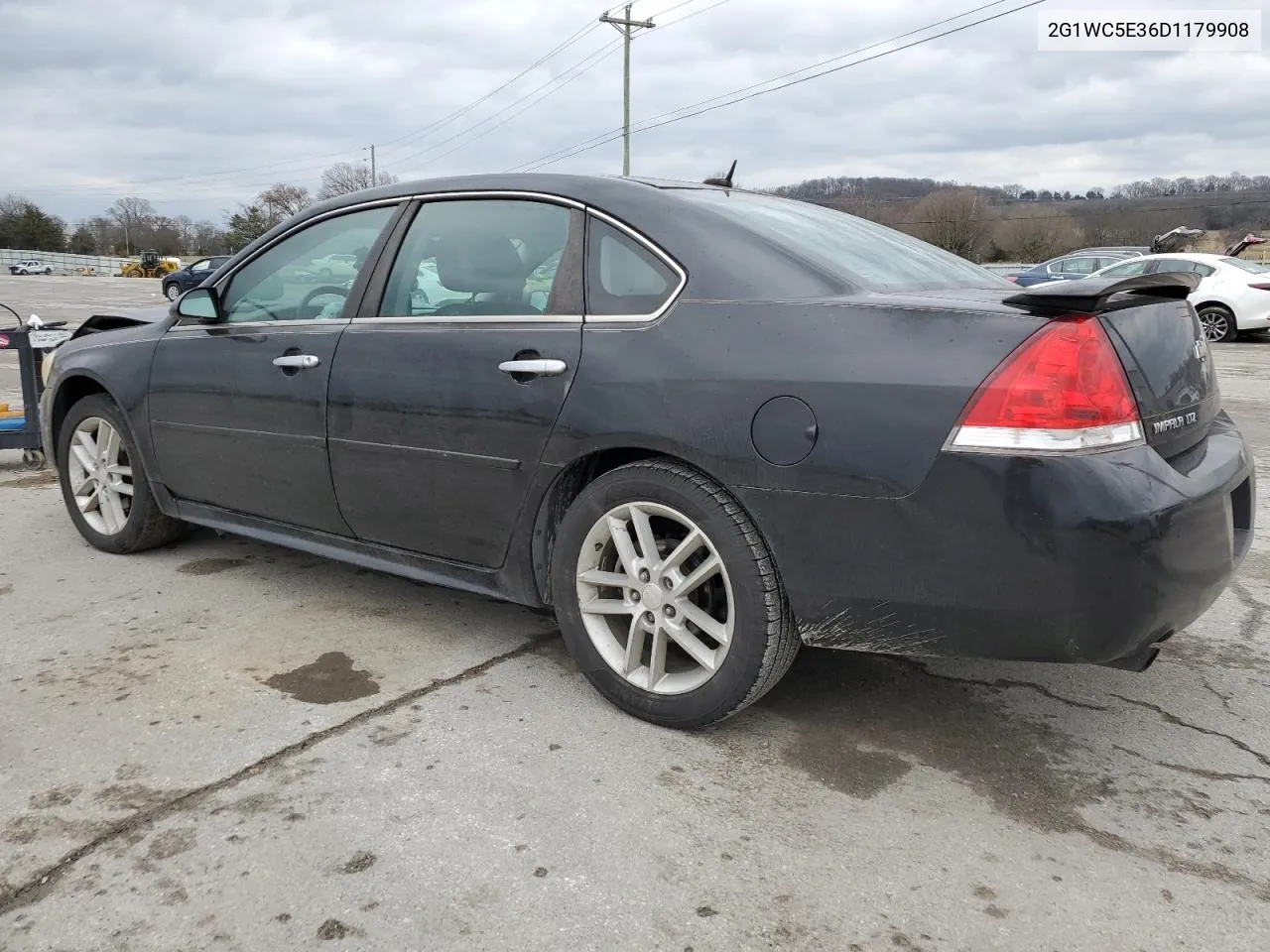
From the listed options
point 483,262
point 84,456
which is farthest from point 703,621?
point 84,456

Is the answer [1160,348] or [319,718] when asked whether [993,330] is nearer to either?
[1160,348]

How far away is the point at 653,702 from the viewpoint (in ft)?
9.15

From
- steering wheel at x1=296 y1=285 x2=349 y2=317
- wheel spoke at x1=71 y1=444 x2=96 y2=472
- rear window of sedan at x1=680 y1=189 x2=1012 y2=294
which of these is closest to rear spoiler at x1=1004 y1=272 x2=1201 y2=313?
rear window of sedan at x1=680 y1=189 x2=1012 y2=294

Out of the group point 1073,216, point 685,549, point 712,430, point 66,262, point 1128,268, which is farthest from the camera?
point 66,262

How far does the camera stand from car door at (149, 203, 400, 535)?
3.48 meters

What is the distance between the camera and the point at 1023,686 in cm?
313

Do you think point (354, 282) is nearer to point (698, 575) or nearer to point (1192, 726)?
point (698, 575)

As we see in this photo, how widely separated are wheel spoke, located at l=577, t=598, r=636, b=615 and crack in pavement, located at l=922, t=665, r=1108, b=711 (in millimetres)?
1063

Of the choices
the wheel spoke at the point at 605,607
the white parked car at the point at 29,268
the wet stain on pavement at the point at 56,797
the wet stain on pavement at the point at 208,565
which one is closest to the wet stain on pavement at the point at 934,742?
the wheel spoke at the point at 605,607

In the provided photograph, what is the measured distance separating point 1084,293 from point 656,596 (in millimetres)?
1284

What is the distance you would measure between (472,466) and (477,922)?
55.3 inches

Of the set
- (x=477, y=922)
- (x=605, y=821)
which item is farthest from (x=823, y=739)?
(x=477, y=922)

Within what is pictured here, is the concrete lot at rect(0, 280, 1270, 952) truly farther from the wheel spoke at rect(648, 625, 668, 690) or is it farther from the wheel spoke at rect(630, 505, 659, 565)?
the wheel spoke at rect(630, 505, 659, 565)

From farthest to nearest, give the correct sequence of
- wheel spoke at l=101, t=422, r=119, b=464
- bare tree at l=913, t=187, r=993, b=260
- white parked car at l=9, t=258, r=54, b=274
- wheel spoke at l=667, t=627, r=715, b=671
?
white parked car at l=9, t=258, r=54, b=274, bare tree at l=913, t=187, r=993, b=260, wheel spoke at l=101, t=422, r=119, b=464, wheel spoke at l=667, t=627, r=715, b=671
